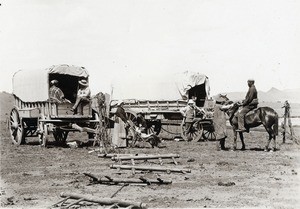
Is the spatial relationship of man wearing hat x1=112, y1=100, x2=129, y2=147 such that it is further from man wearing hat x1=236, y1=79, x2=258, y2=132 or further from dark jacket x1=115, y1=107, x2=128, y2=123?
man wearing hat x1=236, y1=79, x2=258, y2=132

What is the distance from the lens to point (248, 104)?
15.8 metres

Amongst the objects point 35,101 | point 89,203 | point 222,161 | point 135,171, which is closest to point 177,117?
point 35,101

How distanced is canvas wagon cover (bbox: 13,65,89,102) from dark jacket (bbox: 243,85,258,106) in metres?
6.10

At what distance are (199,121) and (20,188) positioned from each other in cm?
1101

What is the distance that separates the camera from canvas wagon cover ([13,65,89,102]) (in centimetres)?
1694

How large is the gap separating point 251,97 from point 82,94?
6.01m

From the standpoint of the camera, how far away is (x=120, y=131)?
16672mm

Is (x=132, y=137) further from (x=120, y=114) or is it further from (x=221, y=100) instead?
(x=221, y=100)

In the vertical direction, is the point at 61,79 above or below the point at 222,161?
above

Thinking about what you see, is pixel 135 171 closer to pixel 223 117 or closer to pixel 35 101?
pixel 223 117

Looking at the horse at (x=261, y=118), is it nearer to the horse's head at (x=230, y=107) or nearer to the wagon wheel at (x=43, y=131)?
the horse's head at (x=230, y=107)

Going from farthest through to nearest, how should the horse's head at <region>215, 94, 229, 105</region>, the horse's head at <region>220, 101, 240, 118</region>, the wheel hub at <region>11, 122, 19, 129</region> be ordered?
the wheel hub at <region>11, 122, 19, 129</region>, the horse's head at <region>215, 94, 229, 105</region>, the horse's head at <region>220, 101, 240, 118</region>

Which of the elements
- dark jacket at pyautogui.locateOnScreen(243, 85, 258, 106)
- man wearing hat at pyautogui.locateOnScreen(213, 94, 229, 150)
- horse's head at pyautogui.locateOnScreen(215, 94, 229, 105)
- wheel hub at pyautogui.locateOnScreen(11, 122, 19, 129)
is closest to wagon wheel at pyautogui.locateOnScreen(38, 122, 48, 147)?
wheel hub at pyautogui.locateOnScreen(11, 122, 19, 129)

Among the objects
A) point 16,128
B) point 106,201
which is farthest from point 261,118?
point 106,201
